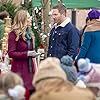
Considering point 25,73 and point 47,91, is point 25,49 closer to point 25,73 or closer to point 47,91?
point 25,73

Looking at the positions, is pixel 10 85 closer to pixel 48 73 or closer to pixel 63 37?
pixel 48 73

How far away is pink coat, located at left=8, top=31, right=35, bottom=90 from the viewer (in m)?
8.52

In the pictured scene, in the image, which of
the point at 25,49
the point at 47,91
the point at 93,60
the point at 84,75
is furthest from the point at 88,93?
the point at 25,49

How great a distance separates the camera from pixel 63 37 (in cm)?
880

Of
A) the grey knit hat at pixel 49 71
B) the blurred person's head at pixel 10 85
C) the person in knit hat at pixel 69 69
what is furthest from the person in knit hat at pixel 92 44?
the blurred person's head at pixel 10 85

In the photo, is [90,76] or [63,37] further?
[63,37]

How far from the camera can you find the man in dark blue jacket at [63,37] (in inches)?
344

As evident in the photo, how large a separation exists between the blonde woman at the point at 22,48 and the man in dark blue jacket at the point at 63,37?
460 mm

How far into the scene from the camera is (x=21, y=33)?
28.1 feet

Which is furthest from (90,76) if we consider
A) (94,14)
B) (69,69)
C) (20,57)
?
(20,57)

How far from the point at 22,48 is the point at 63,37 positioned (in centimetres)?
73

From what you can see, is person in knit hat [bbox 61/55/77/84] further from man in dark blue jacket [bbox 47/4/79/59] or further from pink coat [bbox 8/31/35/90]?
man in dark blue jacket [bbox 47/4/79/59]

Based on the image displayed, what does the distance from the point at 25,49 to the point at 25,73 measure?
0.39m

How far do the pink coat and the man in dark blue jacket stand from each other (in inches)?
19.2
